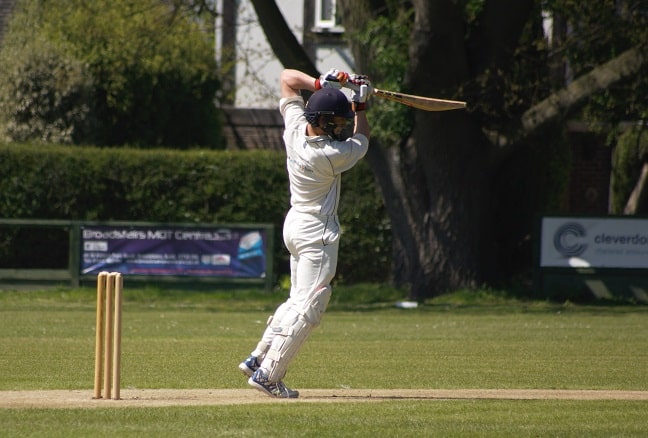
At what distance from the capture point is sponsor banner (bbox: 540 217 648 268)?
18.6 metres

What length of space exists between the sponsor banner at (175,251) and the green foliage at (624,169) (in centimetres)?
813

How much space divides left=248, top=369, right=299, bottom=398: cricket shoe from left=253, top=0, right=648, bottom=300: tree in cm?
1038

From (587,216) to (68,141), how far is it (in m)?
10.4

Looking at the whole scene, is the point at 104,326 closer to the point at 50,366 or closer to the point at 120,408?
the point at 120,408

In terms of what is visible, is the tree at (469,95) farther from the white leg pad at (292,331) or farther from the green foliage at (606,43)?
the white leg pad at (292,331)

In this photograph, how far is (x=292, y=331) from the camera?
752 cm

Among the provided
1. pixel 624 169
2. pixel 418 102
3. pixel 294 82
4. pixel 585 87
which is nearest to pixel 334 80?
pixel 294 82

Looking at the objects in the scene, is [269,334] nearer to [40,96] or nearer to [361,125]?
[361,125]

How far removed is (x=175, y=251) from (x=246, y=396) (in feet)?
38.1

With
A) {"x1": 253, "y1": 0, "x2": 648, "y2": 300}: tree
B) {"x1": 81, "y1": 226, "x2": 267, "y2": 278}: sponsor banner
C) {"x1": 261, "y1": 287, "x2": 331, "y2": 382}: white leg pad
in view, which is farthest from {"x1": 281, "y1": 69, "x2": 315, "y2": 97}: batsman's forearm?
{"x1": 81, "y1": 226, "x2": 267, "y2": 278}: sponsor banner

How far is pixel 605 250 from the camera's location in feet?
61.3

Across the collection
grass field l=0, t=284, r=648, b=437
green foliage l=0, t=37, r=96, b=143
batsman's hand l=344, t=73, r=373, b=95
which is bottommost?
grass field l=0, t=284, r=648, b=437

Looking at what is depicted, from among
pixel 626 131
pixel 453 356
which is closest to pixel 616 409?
pixel 453 356

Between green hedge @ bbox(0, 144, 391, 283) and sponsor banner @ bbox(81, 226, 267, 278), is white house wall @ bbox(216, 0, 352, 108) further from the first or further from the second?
sponsor banner @ bbox(81, 226, 267, 278)
